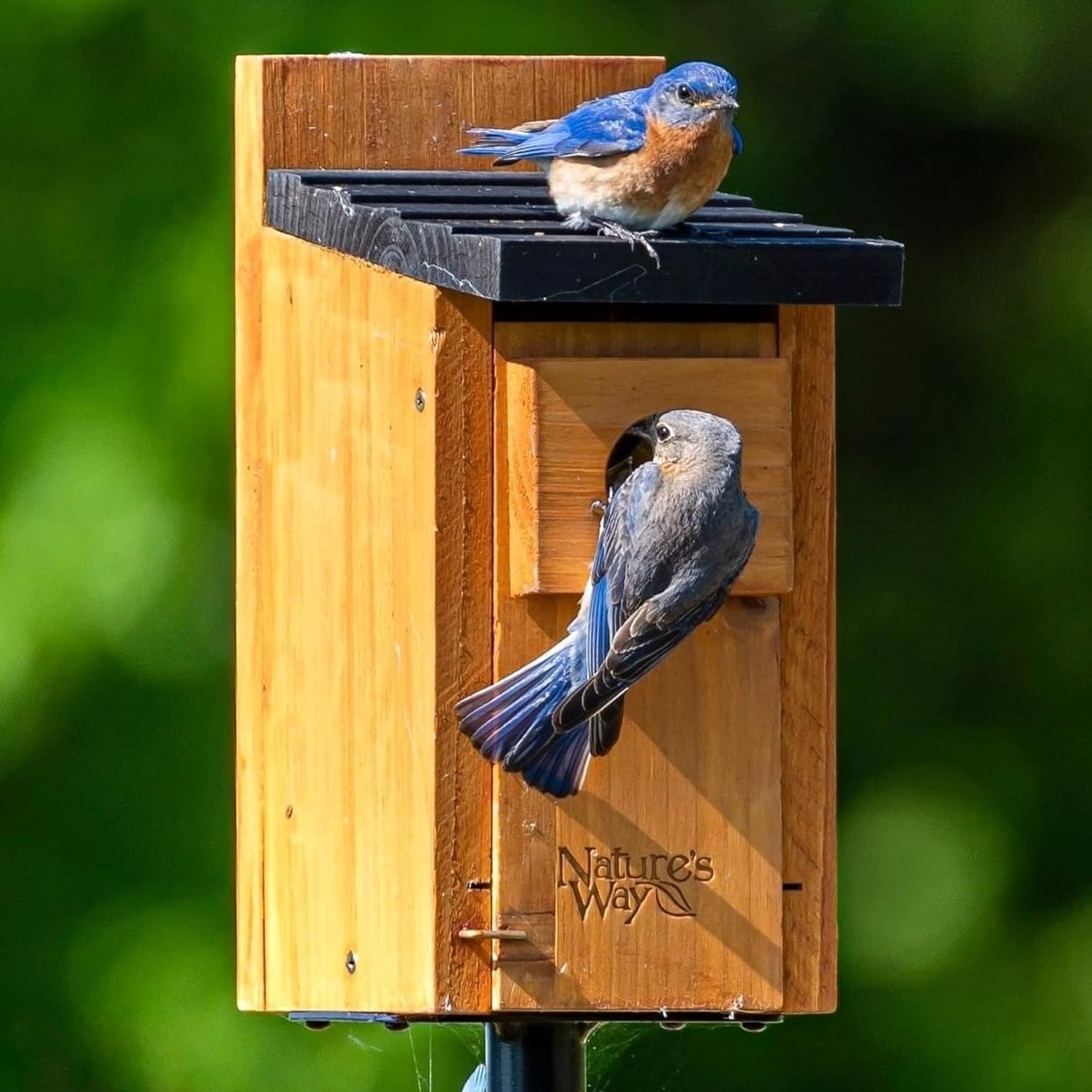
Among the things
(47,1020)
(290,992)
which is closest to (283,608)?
(290,992)

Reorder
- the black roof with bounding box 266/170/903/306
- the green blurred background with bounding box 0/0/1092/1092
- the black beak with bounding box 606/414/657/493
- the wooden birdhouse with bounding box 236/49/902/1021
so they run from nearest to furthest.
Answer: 1. the black roof with bounding box 266/170/903/306
2. the wooden birdhouse with bounding box 236/49/902/1021
3. the black beak with bounding box 606/414/657/493
4. the green blurred background with bounding box 0/0/1092/1092

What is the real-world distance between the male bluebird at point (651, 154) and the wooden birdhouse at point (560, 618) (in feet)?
0.23

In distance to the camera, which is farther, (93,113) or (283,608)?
(93,113)

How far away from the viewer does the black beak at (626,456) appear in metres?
3.73

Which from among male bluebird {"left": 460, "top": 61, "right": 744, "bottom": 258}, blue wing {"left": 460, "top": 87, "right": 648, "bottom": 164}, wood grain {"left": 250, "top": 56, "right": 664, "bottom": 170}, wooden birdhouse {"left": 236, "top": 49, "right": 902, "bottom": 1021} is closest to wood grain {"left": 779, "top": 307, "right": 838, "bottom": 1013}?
wooden birdhouse {"left": 236, "top": 49, "right": 902, "bottom": 1021}

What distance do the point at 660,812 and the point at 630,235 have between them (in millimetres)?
761

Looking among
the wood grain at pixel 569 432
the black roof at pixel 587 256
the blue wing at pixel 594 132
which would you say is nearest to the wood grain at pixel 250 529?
the black roof at pixel 587 256

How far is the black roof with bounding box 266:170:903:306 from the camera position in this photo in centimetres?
350

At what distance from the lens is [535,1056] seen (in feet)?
12.4

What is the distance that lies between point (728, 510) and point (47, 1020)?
294 centimetres

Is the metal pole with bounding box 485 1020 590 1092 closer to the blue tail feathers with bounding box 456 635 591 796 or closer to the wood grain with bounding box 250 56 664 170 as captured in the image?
the blue tail feathers with bounding box 456 635 591 796

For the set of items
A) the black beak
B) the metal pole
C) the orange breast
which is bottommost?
the metal pole

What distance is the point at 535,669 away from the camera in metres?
3.63

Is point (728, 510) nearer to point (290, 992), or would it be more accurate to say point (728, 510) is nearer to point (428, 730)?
point (428, 730)
